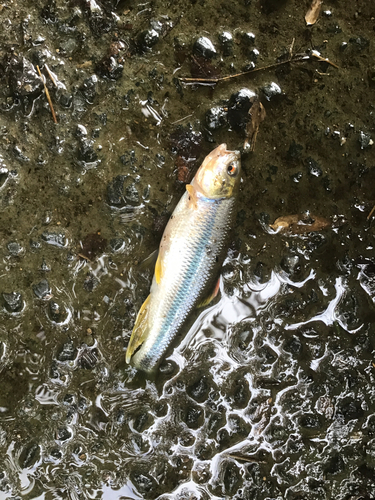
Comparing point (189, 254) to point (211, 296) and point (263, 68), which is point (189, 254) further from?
point (263, 68)

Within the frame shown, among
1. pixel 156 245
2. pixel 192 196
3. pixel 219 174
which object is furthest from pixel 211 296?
pixel 219 174

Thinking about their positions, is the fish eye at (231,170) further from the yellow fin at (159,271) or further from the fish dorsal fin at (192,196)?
the yellow fin at (159,271)

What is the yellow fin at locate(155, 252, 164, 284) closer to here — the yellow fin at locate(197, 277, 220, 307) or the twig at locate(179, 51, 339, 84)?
the yellow fin at locate(197, 277, 220, 307)

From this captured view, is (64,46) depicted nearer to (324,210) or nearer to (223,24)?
(223,24)

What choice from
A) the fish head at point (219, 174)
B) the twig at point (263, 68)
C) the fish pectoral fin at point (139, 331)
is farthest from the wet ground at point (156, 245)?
the fish head at point (219, 174)

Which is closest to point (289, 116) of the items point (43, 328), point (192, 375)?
point (192, 375)

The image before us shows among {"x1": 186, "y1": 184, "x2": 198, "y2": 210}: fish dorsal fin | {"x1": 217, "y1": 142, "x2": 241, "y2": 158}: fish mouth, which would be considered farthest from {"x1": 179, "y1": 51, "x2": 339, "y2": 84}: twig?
{"x1": 186, "y1": 184, "x2": 198, "y2": 210}: fish dorsal fin
